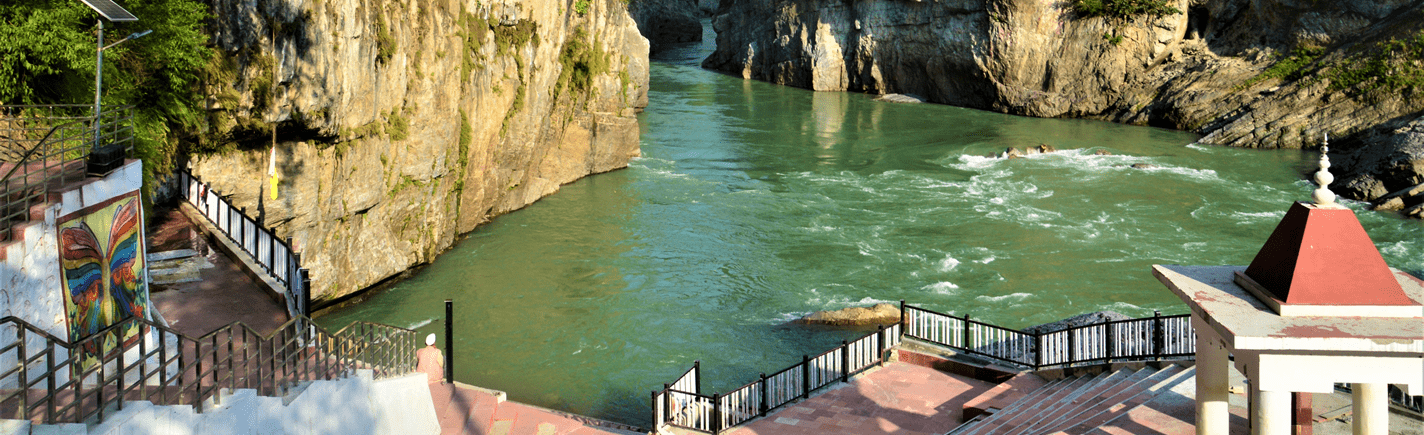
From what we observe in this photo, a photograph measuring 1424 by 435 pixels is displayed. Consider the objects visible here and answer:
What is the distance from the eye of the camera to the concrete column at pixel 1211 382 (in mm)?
10500

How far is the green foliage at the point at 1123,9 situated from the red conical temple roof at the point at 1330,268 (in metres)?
57.4

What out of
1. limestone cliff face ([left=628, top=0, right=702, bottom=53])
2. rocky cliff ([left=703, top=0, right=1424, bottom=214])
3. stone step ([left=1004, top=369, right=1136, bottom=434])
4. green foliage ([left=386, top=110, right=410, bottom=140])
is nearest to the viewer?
stone step ([left=1004, top=369, right=1136, bottom=434])

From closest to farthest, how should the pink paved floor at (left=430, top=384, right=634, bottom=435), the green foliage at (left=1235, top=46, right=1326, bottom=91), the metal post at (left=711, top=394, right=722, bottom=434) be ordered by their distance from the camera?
1. the pink paved floor at (left=430, top=384, right=634, bottom=435)
2. the metal post at (left=711, top=394, right=722, bottom=434)
3. the green foliage at (left=1235, top=46, right=1326, bottom=91)

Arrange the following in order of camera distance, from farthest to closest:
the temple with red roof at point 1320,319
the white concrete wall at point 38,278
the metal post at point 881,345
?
the metal post at point 881,345 → the white concrete wall at point 38,278 → the temple with red roof at point 1320,319

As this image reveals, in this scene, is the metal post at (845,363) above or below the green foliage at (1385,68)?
below

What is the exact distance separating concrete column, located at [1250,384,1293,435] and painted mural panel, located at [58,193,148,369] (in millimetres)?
10706

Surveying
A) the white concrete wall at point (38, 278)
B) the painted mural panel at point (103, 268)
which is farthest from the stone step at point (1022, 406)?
the white concrete wall at point (38, 278)

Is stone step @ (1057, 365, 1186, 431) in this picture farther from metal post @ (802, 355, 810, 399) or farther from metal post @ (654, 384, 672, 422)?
metal post @ (654, 384, 672, 422)

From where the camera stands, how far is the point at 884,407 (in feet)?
55.4

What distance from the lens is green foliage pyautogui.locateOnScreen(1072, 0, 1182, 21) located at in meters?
62.4

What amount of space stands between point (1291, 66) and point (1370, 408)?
5226 cm

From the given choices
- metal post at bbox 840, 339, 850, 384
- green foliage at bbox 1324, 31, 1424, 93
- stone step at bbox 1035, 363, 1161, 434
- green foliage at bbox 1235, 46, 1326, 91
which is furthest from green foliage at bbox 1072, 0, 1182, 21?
stone step at bbox 1035, 363, 1161, 434

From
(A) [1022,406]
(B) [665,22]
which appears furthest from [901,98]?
(A) [1022,406]

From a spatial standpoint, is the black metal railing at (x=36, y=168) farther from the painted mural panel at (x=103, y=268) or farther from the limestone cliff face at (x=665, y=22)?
the limestone cliff face at (x=665, y=22)
